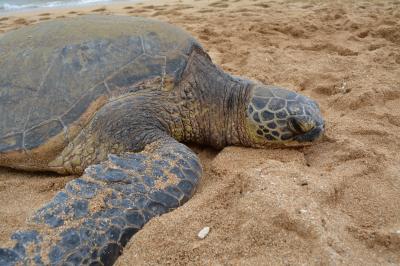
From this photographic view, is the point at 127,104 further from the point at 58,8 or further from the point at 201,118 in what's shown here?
the point at 58,8

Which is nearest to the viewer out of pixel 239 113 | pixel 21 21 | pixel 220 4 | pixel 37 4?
pixel 239 113

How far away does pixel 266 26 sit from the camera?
177 inches

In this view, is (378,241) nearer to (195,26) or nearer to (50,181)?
(50,181)

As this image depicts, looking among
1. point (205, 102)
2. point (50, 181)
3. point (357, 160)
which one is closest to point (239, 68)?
point (205, 102)

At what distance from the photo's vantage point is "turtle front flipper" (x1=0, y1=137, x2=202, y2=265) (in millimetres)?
1209

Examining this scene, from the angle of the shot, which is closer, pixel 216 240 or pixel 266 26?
pixel 216 240

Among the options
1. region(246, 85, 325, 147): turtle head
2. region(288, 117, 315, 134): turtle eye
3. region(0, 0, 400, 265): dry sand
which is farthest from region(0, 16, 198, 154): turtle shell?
region(288, 117, 315, 134): turtle eye

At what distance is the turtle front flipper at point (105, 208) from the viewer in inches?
47.6

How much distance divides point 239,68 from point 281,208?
210 centimetres

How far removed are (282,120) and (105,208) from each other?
1065mm

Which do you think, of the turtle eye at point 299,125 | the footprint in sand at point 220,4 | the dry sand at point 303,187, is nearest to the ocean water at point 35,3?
the footprint in sand at point 220,4

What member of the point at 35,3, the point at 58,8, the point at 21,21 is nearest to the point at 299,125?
the point at 21,21

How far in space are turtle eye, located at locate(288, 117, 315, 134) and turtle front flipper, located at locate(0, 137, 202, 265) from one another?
0.62 metres

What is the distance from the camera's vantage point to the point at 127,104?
199 centimetres
